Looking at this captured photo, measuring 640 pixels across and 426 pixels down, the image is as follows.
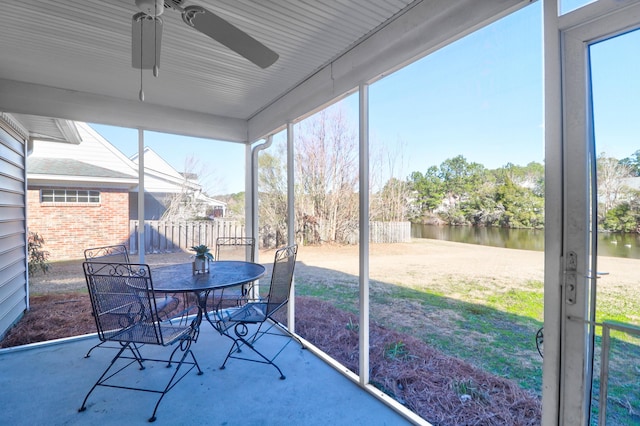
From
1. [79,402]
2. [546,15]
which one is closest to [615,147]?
[546,15]

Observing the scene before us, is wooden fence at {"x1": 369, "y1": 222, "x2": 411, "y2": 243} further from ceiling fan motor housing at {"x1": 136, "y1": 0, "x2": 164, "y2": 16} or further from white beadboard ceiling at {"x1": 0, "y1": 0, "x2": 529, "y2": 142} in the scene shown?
ceiling fan motor housing at {"x1": 136, "y1": 0, "x2": 164, "y2": 16}

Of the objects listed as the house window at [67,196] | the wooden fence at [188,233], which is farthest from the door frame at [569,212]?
the house window at [67,196]

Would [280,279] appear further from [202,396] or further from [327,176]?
[327,176]

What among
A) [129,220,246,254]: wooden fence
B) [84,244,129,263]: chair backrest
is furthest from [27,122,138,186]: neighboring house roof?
[84,244,129,263]: chair backrest

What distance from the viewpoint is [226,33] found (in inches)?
61.9

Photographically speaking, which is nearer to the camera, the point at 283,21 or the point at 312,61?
the point at 283,21

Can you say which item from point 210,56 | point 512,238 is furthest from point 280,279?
point 210,56

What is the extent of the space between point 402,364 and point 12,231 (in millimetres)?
4328

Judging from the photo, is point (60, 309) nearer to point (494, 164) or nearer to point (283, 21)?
point (283, 21)

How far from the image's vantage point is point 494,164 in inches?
89.3

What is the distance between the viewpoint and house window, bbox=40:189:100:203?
11.4 ft

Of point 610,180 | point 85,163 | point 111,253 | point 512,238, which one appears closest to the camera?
point 610,180

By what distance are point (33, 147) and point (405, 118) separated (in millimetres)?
4417

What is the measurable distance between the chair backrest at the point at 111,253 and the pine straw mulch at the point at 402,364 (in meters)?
0.79
